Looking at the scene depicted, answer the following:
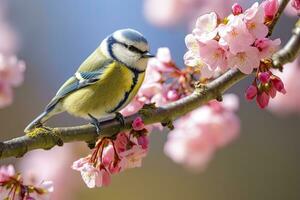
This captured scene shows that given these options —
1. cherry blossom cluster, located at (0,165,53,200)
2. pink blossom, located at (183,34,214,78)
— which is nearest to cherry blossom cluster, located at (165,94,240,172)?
pink blossom, located at (183,34,214,78)

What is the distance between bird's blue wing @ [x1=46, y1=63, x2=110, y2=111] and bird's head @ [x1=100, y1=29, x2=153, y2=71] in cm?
4

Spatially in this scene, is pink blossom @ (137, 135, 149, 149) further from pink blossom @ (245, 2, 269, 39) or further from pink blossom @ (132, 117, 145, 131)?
pink blossom @ (245, 2, 269, 39)

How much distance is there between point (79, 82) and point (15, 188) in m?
0.29

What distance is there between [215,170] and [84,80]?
2.43 metres

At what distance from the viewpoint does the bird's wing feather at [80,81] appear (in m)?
1.19

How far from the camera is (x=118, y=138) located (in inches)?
41.7

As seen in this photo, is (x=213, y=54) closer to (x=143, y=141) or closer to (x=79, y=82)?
(x=143, y=141)

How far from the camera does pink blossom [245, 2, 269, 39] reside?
37.9 inches

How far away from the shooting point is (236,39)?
963 millimetres

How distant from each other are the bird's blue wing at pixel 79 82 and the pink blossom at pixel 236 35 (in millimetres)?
311

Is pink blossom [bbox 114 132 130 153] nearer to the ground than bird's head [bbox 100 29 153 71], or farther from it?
nearer to the ground

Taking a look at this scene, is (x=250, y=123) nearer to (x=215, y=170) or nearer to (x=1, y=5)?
(x=215, y=170)

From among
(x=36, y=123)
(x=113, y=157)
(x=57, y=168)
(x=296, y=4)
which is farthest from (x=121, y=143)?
(x=57, y=168)

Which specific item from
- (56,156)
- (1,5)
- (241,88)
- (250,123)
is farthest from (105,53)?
(250,123)
